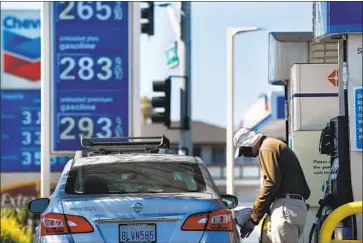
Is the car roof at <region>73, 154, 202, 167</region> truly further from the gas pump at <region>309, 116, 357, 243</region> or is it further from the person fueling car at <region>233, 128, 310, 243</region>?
the gas pump at <region>309, 116, 357, 243</region>

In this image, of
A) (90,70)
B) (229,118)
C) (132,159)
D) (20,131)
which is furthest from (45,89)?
(20,131)

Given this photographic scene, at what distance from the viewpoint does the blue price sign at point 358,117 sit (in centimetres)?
823

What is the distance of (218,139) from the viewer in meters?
51.7

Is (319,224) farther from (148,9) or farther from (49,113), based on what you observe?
(148,9)

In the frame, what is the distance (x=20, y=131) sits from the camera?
923 inches

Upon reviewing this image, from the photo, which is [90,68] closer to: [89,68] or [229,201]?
[89,68]

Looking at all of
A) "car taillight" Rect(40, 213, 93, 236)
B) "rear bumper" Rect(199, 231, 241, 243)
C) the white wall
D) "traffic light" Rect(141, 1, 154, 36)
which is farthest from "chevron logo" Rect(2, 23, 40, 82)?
"rear bumper" Rect(199, 231, 241, 243)

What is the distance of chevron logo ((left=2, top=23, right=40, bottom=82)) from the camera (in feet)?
76.2

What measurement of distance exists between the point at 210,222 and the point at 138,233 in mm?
632

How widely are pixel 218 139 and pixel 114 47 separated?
121ft

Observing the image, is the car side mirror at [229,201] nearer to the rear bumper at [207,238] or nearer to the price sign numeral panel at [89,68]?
the rear bumper at [207,238]

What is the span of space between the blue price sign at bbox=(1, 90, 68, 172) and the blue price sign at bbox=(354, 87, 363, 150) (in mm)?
15847

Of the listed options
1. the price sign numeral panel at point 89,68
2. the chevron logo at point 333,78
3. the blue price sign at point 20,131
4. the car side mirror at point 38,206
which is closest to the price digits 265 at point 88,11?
the price sign numeral panel at point 89,68

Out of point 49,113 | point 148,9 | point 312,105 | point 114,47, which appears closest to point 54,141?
point 49,113
